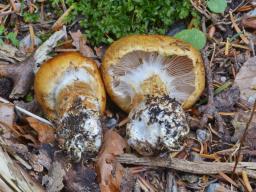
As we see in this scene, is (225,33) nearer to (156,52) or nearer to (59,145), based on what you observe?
(156,52)

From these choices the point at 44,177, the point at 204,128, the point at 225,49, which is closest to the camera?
the point at 44,177

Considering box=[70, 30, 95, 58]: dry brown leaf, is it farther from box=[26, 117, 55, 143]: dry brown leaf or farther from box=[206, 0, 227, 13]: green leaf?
box=[206, 0, 227, 13]: green leaf

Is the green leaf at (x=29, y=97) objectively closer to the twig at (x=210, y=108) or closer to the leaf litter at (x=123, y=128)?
the leaf litter at (x=123, y=128)

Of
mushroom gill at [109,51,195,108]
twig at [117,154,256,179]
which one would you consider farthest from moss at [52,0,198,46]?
twig at [117,154,256,179]

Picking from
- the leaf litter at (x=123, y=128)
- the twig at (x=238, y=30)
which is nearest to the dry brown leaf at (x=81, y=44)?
the leaf litter at (x=123, y=128)

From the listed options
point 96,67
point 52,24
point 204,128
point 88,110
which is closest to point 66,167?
point 88,110

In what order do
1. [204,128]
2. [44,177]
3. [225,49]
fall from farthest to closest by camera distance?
[225,49] → [204,128] → [44,177]

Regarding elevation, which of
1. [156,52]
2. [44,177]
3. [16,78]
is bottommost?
[44,177]
